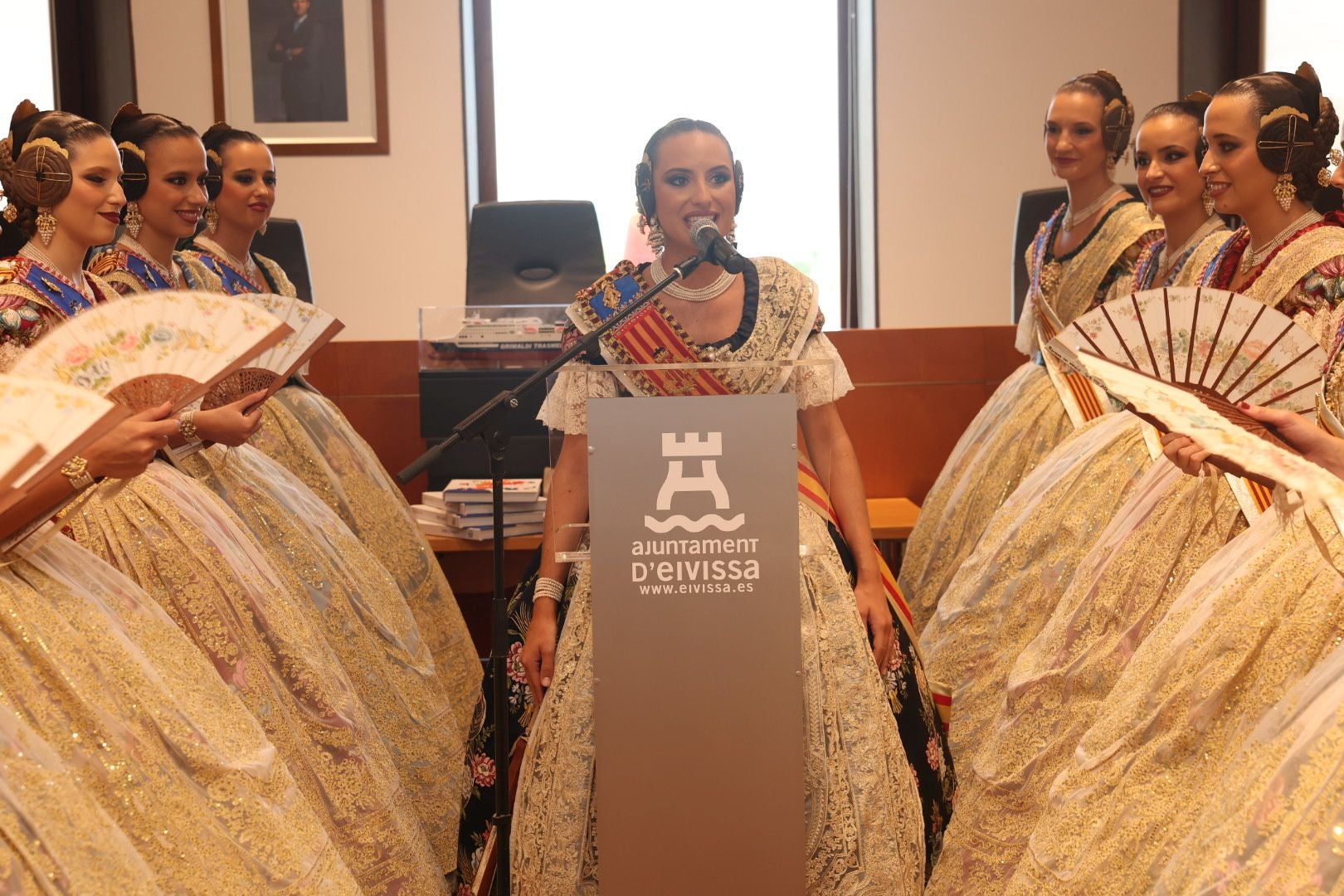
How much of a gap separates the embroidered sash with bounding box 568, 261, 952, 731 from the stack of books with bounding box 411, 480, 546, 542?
A: 129cm

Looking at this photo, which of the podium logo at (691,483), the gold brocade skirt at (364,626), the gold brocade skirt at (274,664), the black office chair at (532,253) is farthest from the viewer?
the black office chair at (532,253)

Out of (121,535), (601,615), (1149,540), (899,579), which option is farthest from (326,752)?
(899,579)

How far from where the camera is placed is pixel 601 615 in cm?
184

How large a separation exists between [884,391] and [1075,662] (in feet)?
5.42

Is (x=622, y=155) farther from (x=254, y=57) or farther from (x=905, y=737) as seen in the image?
(x=905, y=737)

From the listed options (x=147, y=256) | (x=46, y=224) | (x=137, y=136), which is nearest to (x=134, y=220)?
(x=147, y=256)

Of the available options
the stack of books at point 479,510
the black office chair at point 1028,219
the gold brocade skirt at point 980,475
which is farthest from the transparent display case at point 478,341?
the black office chair at point 1028,219

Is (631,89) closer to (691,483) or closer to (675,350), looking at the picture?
(675,350)

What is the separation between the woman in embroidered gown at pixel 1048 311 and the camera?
3.37 m

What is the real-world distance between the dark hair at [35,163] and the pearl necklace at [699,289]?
3.24ft

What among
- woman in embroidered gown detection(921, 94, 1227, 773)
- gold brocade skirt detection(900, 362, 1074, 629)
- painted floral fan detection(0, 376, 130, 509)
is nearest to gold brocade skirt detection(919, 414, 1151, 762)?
woman in embroidered gown detection(921, 94, 1227, 773)

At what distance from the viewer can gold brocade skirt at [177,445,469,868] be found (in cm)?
271

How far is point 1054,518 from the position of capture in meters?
2.86

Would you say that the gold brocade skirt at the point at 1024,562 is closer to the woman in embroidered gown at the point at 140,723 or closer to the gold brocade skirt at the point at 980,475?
the gold brocade skirt at the point at 980,475
